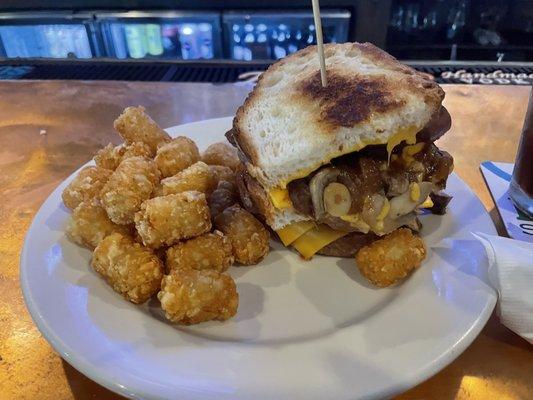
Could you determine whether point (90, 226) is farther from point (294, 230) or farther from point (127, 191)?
point (294, 230)

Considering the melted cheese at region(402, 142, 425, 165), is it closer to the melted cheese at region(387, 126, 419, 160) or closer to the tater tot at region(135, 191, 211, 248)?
the melted cheese at region(387, 126, 419, 160)

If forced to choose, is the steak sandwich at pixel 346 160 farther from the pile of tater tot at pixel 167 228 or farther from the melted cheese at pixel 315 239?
the pile of tater tot at pixel 167 228

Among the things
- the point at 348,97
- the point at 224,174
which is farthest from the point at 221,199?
the point at 348,97

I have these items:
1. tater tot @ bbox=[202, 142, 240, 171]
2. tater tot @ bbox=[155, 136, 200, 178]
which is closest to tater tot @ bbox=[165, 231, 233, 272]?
tater tot @ bbox=[155, 136, 200, 178]

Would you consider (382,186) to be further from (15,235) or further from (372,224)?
(15,235)

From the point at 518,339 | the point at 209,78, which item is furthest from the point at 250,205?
the point at 209,78

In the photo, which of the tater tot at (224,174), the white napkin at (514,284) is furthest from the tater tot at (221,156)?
the white napkin at (514,284)
